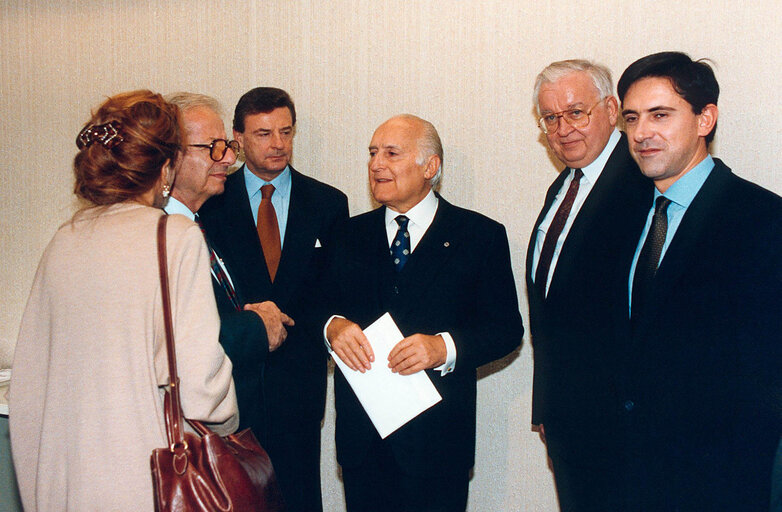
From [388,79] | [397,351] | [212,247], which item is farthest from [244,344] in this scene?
[388,79]

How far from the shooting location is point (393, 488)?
2486 millimetres

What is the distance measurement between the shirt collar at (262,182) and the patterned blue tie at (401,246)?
0.79 m

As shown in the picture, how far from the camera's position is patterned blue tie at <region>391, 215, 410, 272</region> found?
2.54 m

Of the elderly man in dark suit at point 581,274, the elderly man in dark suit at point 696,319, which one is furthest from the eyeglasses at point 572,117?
the elderly man in dark suit at point 696,319

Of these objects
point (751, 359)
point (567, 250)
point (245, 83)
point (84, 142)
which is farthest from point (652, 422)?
point (245, 83)

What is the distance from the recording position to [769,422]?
5.92 ft

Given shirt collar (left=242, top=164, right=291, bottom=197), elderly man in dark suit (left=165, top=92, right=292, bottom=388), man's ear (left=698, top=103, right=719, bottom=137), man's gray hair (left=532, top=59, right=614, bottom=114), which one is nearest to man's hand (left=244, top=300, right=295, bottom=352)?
elderly man in dark suit (left=165, top=92, right=292, bottom=388)

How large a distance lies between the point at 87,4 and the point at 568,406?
3487 millimetres

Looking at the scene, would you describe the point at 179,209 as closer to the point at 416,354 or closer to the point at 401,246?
the point at 401,246

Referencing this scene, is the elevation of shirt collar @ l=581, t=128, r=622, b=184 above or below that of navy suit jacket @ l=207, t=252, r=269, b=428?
above

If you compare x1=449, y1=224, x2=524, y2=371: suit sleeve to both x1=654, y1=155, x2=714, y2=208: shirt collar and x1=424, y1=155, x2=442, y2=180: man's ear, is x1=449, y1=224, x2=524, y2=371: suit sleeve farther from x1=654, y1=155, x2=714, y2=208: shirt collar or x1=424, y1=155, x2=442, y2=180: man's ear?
x1=654, y1=155, x2=714, y2=208: shirt collar

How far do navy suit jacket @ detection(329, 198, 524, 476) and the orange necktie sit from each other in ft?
1.93

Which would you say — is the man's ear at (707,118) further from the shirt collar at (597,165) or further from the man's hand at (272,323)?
the man's hand at (272,323)

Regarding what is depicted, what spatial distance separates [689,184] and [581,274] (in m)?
0.47
